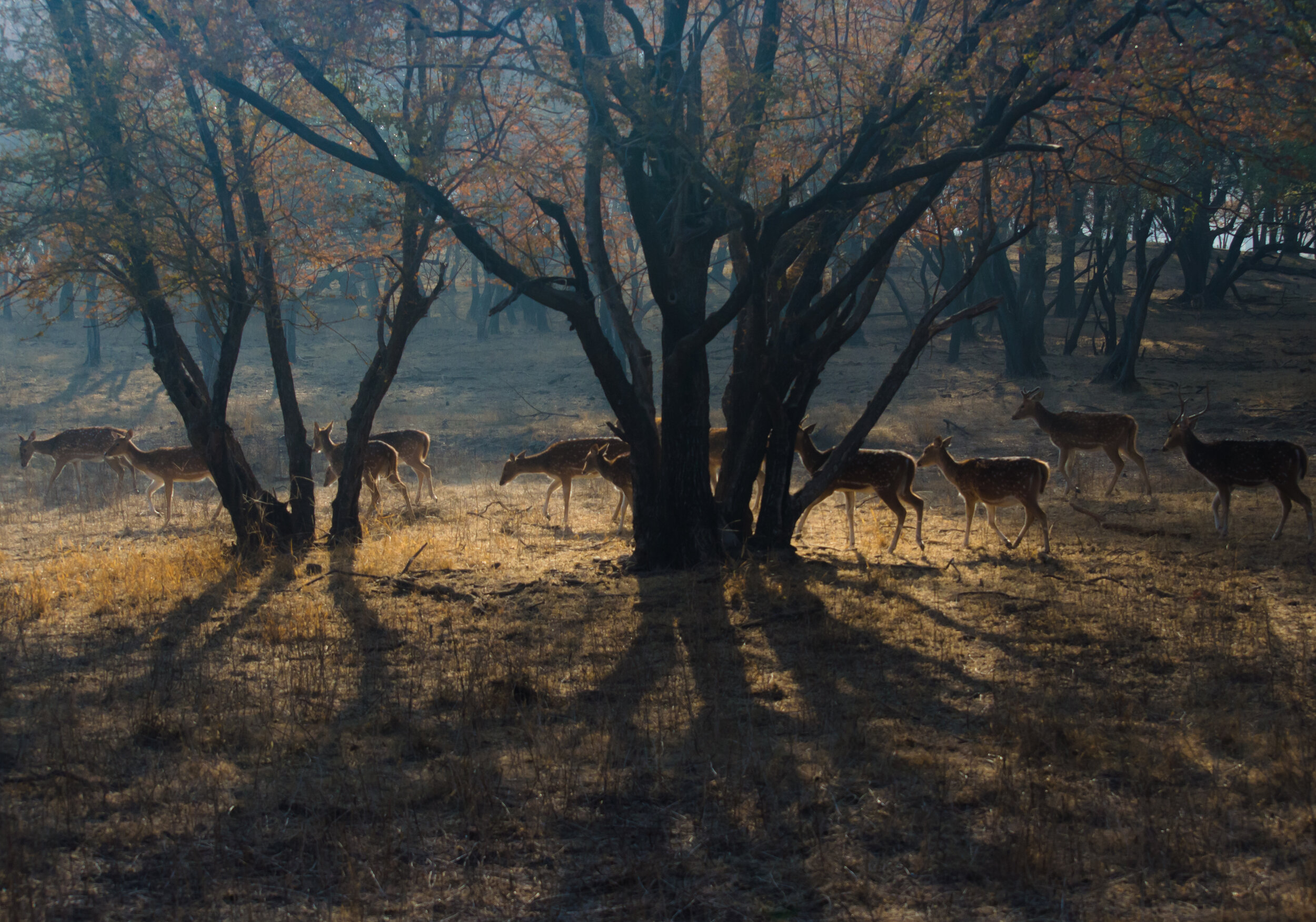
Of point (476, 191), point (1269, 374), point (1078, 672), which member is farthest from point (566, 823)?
point (1269, 374)

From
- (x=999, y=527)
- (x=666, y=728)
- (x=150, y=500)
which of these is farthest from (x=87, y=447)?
(x=666, y=728)

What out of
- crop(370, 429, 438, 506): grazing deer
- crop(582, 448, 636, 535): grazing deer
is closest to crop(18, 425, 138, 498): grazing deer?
crop(370, 429, 438, 506): grazing deer

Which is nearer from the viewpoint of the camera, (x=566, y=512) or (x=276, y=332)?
(x=276, y=332)

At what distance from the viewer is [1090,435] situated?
16578mm

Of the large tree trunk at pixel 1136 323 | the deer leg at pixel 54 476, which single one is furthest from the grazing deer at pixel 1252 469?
the deer leg at pixel 54 476

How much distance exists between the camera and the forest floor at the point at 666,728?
170 inches

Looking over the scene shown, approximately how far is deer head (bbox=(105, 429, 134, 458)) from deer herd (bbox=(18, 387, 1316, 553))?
0.02 metres

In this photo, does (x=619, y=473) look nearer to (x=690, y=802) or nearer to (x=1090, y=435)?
(x=1090, y=435)

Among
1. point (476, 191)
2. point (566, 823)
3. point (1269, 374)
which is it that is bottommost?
point (566, 823)

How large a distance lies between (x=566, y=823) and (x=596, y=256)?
6212 mm

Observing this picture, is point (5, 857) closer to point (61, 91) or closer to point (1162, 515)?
point (61, 91)

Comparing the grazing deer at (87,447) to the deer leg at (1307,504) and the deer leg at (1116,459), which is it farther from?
the deer leg at (1307,504)

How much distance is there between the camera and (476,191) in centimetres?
1292

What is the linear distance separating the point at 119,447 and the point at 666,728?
604 inches
